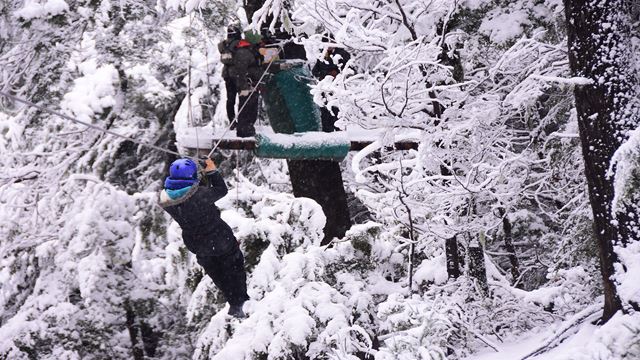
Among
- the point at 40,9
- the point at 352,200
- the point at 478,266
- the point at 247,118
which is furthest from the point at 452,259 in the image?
the point at 352,200

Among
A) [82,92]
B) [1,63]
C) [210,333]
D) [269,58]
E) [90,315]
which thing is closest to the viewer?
[210,333]

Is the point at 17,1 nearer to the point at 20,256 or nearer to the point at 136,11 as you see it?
the point at 136,11

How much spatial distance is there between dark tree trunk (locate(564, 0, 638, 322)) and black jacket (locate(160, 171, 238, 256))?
3.13m

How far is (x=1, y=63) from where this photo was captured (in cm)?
1016

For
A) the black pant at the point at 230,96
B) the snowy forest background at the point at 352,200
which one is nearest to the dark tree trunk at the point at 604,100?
the snowy forest background at the point at 352,200

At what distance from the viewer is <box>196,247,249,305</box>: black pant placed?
20.0ft

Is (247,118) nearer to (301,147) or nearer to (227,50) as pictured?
(301,147)

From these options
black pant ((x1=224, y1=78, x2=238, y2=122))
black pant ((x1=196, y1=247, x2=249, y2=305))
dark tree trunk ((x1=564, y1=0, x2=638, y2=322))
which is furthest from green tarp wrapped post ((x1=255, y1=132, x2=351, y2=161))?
dark tree trunk ((x1=564, y1=0, x2=638, y2=322))

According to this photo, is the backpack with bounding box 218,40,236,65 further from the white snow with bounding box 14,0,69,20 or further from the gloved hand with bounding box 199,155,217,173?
the white snow with bounding box 14,0,69,20

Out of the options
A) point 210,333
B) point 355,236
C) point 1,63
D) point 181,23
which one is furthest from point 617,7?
point 181,23

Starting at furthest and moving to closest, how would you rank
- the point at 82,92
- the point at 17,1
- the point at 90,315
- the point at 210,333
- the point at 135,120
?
1. the point at 135,120
2. the point at 90,315
3. the point at 82,92
4. the point at 17,1
5. the point at 210,333

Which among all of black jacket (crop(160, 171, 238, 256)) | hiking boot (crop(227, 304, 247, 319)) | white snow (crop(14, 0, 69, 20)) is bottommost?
hiking boot (crop(227, 304, 247, 319))

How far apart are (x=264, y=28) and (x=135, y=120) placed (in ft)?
23.4

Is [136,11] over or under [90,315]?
over
